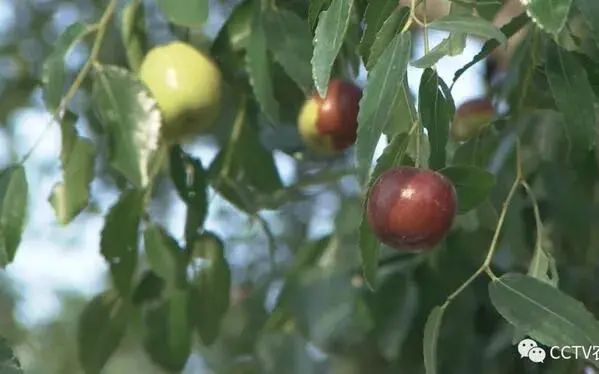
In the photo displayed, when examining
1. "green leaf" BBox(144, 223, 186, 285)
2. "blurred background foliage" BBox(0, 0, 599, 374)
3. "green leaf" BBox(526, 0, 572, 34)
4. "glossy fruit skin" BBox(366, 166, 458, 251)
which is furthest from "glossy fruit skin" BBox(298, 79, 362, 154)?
"green leaf" BBox(526, 0, 572, 34)

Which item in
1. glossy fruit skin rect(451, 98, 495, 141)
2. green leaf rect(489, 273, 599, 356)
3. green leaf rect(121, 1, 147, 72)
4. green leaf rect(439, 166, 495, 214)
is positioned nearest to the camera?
green leaf rect(489, 273, 599, 356)

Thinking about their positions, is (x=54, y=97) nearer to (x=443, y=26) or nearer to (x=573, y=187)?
(x=443, y=26)

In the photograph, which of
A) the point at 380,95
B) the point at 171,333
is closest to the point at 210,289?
the point at 171,333

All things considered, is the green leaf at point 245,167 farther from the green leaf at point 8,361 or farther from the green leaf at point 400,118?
the green leaf at point 8,361

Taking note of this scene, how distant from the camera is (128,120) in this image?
1192 mm

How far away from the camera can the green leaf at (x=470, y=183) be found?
1015 mm

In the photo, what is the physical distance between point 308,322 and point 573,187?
0.37 meters

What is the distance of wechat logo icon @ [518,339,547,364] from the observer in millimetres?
1308

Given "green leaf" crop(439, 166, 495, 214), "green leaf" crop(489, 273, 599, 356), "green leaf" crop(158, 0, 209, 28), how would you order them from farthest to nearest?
Result: "green leaf" crop(158, 0, 209, 28) < "green leaf" crop(439, 166, 495, 214) < "green leaf" crop(489, 273, 599, 356)

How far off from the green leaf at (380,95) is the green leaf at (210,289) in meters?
0.56

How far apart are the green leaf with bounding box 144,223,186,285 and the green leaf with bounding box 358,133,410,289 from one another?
35 centimetres

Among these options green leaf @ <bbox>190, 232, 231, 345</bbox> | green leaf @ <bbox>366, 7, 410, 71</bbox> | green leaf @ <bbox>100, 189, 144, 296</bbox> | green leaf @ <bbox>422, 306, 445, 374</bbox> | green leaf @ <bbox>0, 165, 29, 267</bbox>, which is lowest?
green leaf @ <bbox>190, 232, 231, 345</bbox>

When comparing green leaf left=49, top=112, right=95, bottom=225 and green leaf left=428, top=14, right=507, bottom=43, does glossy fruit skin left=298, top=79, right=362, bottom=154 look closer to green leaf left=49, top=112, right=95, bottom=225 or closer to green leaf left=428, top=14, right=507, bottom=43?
green leaf left=49, top=112, right=95, bottom=225

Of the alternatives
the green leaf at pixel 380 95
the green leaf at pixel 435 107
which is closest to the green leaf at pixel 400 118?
the green leaf at pixel 435 107
